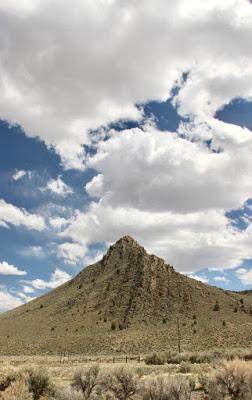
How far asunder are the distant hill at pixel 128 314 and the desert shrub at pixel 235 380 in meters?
62.8

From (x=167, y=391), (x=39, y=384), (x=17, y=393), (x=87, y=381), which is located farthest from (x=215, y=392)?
(x=39, y=384)

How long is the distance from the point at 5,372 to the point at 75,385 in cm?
359

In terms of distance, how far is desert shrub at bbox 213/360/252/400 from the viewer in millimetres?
17306

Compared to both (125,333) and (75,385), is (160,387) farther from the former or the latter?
(125,333)

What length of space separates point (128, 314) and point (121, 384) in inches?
3409

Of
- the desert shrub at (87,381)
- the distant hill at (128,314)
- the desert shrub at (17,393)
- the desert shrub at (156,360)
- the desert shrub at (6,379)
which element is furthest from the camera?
the distant hill at (128,314)

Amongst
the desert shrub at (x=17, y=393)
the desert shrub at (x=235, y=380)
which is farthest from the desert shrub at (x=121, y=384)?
the desert shrub at (x=17, y=393)

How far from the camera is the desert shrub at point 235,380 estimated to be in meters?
17.3

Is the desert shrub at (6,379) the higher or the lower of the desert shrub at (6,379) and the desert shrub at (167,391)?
the higher

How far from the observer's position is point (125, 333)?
94188mm

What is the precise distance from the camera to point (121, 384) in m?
19.9

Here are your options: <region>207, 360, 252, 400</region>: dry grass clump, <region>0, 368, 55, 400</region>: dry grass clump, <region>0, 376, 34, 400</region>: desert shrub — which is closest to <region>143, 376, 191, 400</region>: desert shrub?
<region>207, 360, 252, 400</region>: dry grass clump

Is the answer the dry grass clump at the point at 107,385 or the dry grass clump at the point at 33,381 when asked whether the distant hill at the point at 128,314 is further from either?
the dry grass clump at the point at 33,381

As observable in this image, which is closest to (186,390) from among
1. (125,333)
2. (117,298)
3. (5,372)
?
(5,372)
